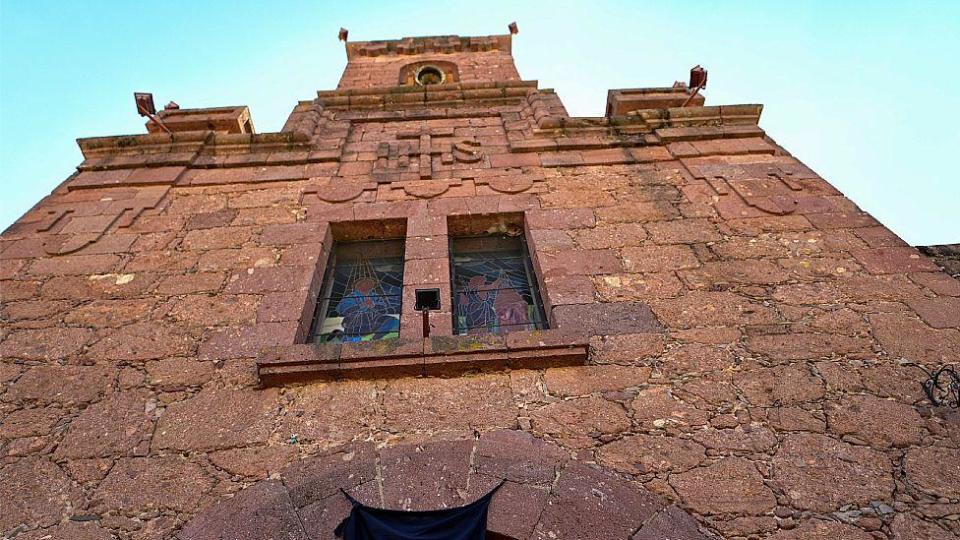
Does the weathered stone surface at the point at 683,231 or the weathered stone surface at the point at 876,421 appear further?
the weathered stone surface at the point at 683,231

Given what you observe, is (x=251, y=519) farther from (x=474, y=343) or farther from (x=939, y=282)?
(x=939, y=282)

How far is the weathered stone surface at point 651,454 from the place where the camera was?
9.15 feet

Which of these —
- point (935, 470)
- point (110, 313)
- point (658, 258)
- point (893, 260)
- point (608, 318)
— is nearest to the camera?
point (935, 470)

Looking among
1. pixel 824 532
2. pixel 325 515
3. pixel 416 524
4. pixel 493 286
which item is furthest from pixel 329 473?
pixel 824 532

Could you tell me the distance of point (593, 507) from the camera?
2594mm

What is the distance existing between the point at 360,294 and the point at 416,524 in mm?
2343

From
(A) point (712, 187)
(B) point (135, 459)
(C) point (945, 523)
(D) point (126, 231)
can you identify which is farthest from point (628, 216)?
(D) point (126, 231)

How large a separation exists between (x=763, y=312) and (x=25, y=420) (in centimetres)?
439

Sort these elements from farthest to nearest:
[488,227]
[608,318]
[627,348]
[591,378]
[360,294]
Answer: [488,227]
[360,294]
[608,318]
[627,348]
[591,378]

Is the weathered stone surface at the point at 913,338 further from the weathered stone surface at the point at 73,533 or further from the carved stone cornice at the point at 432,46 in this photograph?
the carved stone cornice at the point at 432,46

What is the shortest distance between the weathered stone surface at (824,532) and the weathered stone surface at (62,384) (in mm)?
3601

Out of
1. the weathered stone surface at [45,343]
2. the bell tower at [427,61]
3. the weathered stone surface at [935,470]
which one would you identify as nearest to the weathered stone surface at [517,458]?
the weathered stone surface at [935,470]

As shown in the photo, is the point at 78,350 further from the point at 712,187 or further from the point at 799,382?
the point at 712,187

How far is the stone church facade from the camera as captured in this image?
2676 millimetres
